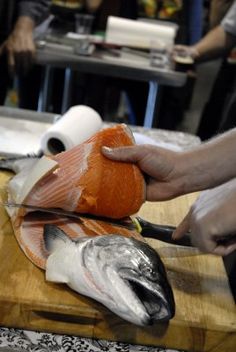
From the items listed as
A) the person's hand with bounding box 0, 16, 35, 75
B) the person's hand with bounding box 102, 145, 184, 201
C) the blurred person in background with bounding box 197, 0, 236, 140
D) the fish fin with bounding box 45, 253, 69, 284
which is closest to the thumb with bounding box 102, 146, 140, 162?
the person's hand with bounding box 102, 145, 184, 201

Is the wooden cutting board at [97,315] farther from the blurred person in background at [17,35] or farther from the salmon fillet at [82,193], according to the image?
the blurred person in background at [17,35]

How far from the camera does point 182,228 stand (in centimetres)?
102

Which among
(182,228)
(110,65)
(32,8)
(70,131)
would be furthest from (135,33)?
(182,228)

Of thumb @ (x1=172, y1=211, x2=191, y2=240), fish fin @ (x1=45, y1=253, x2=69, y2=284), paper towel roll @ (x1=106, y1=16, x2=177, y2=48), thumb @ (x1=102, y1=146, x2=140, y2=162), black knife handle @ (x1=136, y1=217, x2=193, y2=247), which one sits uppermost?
thumb @ (x1=102, y1=146, x2=140, y2=162)

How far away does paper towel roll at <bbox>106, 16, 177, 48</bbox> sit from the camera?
8.65 feet

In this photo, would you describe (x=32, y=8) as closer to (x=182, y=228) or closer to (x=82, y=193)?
(x=82, y=193)

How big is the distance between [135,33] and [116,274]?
1.98 m

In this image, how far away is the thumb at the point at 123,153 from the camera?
1079mm

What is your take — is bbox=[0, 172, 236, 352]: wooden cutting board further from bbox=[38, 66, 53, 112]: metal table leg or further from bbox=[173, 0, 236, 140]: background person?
bbox=[38, 66, 53, 112]: metal table leg

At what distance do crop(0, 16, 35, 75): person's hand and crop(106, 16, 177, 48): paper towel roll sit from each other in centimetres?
43

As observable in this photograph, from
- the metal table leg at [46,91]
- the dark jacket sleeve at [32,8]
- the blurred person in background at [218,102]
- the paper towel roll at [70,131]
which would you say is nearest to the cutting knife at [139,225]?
the paper towel roll at [70,131]

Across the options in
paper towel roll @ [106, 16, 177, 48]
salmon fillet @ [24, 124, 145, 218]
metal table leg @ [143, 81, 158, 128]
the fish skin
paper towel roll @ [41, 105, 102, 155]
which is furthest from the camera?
paper towel roll @ [106, 16, 177, 48]

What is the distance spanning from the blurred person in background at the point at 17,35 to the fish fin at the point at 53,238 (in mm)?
1534

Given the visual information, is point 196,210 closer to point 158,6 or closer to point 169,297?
point 169,297
